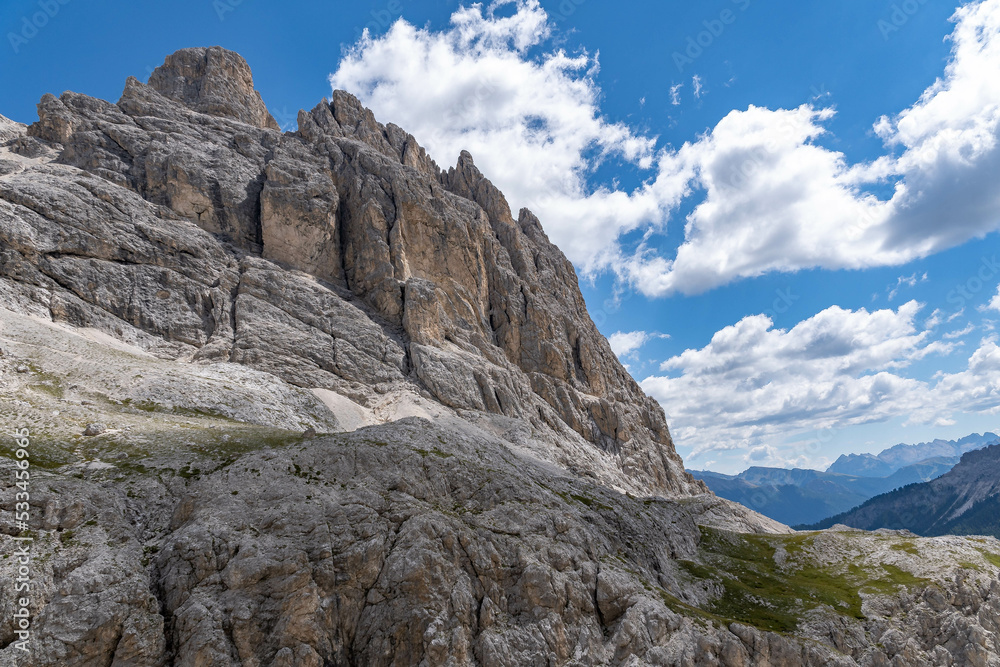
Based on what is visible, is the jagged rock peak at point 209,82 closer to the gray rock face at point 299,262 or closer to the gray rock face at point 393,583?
the gray rock face at point 299,262

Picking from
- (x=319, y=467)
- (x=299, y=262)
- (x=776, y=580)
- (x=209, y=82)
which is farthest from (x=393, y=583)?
(x=209, y=82)

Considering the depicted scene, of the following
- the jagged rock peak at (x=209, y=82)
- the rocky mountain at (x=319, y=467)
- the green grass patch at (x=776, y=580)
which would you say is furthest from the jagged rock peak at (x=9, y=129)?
the green grass patch at (x=776, y=580)

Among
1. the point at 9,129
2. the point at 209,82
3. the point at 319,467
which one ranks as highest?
the point at 209,82

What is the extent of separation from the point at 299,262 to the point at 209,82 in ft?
292

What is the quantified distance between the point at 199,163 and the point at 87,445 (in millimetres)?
98732

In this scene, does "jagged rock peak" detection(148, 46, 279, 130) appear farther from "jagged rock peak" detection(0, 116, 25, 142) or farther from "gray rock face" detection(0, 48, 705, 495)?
"jagged rock peak" detection(0, 116, 25, 142)

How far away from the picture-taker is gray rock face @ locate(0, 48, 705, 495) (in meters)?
90.2

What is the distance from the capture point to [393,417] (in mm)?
94500

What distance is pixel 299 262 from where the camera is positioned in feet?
403

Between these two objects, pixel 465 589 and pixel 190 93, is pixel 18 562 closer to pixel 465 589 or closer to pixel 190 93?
pixel 465 589

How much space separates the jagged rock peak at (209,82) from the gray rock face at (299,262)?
0.57 metres

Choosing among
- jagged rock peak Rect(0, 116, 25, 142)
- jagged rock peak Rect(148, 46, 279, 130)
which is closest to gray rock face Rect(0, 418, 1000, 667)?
jagged rock peak Rect(0, 116, 25, 142)

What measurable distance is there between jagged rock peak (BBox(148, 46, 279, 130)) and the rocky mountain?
2191cm

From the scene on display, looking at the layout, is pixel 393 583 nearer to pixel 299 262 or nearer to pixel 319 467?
pixel 319 467
